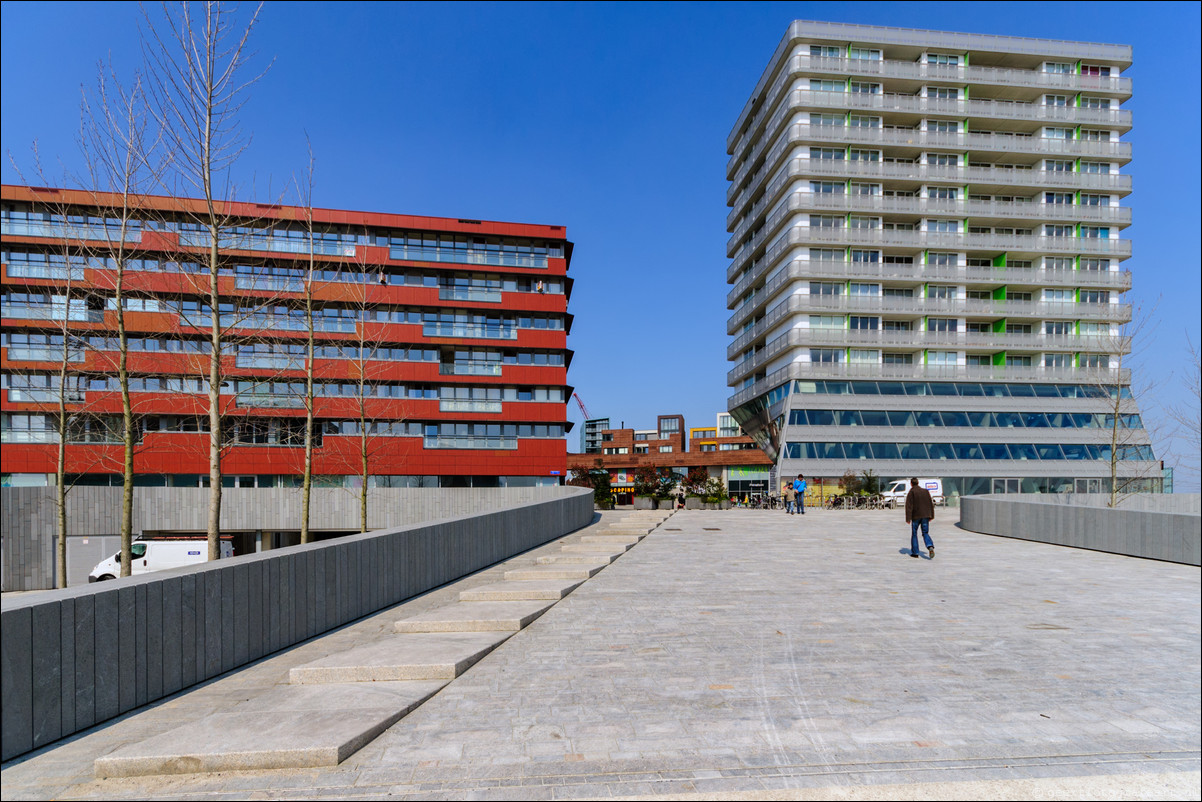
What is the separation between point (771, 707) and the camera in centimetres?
562

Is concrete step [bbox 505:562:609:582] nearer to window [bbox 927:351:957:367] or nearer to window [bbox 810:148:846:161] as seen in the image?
window [bbox 927:351:957:367]

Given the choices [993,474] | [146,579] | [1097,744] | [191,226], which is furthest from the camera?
[993,474]

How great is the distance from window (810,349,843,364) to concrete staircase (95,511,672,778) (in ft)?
151

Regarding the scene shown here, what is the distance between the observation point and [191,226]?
3741 cm

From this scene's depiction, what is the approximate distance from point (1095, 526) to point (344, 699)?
19.6 m

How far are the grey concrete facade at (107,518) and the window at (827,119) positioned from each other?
138 feet

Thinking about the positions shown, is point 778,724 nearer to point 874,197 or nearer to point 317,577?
point 317,577

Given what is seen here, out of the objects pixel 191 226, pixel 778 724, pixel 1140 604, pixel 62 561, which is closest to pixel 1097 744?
pixel 778 724

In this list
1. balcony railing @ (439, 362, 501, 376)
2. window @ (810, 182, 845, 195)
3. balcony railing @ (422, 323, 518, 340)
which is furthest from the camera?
window @ (810, 182, 845, 195)

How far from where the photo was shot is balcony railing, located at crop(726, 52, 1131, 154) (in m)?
54.3

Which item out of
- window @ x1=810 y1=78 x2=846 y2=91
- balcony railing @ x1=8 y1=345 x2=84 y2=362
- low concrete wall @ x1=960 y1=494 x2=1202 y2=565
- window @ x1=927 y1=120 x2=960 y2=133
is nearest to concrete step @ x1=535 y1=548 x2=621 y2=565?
low concrete wall @ x1=960 y1=494 x2=1202 y2=565

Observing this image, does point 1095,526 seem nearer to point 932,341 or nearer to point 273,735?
point 273,735

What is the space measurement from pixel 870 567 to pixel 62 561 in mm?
26952

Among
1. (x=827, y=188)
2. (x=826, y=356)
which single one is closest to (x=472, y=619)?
(x=826, y=356)
